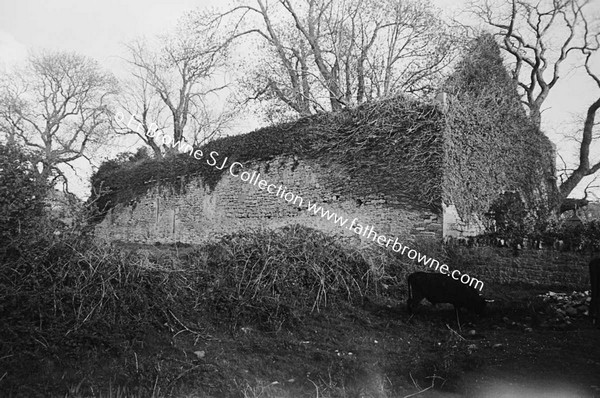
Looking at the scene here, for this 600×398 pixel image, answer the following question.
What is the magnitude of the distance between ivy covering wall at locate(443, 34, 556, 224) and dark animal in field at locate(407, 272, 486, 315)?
3.93 meters

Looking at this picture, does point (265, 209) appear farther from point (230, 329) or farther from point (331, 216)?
point (230, 329)

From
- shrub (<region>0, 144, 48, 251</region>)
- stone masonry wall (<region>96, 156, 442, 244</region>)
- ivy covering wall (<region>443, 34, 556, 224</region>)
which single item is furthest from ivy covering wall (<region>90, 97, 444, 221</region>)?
shrub (<region>0, 144, 48, 251</region>)

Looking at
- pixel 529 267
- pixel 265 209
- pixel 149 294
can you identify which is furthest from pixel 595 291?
pixel 265 209

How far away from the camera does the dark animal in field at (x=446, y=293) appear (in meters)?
5.92

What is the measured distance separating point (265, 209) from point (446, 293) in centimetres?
795

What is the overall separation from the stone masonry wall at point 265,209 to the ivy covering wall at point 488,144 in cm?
126

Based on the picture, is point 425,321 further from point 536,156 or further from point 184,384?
point 536,156

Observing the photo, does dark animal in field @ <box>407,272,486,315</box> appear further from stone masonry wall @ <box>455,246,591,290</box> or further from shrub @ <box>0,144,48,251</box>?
shrub @ <box>0,144,48,251</box>

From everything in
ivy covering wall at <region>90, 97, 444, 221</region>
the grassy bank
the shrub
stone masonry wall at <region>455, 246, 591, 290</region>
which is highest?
ivy covering wall at <region>90, 97, 444, 221</region>

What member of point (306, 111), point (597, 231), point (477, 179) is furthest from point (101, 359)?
point (306, 111)

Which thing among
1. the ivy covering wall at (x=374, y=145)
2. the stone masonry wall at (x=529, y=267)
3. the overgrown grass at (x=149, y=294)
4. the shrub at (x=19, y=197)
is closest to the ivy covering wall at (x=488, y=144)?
the ivy covering wall at (x=374, y=145)

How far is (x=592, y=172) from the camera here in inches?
664

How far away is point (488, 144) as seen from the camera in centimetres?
1138

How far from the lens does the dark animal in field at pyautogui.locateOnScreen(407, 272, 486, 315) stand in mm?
5918
